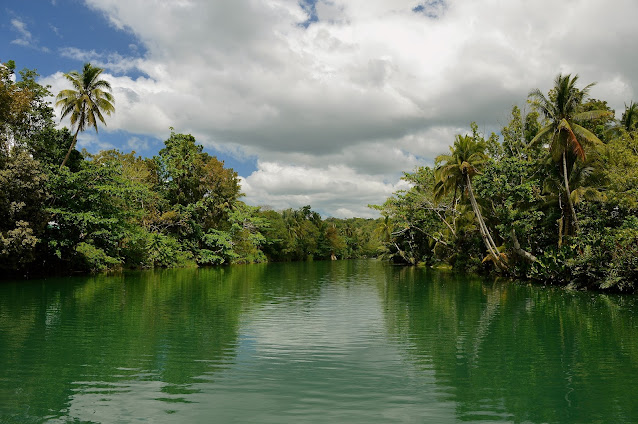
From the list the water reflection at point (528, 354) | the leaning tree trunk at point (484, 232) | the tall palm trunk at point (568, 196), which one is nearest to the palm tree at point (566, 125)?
the tall palm trunk at point (568, 196)

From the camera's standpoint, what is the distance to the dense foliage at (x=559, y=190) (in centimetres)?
2359

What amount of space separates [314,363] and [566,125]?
23.3 meters

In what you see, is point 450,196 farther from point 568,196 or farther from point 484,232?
point 568,196

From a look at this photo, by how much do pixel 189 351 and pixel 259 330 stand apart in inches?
126

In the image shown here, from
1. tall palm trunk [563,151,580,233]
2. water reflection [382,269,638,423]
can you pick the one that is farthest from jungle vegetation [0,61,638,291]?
water reflection [382,269,638,423]

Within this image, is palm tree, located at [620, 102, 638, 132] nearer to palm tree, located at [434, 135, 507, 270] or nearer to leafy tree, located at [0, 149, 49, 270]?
palm tree, located at [434, 135, 507, 270]

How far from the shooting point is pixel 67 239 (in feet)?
109

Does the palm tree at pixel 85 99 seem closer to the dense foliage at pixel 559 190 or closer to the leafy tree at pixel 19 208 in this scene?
the leafy tree at pixel 19 208

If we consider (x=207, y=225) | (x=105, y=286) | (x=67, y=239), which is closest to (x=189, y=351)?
(x=105, y=286)

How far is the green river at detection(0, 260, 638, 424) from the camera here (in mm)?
7102

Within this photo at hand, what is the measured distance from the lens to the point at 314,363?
32.7ft

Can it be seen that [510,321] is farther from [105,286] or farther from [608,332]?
[105,286]

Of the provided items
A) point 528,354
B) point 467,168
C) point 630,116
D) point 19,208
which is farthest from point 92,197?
point 630,116

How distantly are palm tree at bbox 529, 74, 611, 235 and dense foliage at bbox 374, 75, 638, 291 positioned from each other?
0.06 meters
